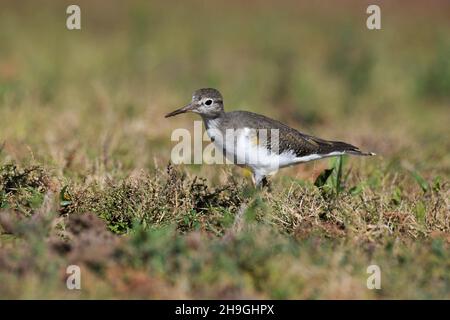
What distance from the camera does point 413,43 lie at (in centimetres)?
1445

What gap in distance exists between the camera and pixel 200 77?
11.8 metres

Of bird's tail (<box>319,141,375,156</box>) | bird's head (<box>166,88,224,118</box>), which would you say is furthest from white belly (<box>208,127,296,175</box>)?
bird's tail (<box>319,141,375,156</box>)

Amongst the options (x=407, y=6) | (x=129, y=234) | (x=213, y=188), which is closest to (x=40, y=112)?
(x=213, y=188)

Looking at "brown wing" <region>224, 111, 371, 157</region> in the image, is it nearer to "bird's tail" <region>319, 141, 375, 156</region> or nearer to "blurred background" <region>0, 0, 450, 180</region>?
"bird's tail" <region>319, 141, 375, 156</region>

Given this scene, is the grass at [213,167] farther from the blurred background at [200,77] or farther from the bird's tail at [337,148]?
the bird's tail at [337,148]

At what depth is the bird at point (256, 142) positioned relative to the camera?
5.99m

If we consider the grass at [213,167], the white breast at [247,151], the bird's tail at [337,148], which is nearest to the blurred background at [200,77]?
the grass at [213,167]

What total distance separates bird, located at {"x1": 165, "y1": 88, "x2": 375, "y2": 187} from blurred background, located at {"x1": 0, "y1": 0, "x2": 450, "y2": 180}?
1.04m

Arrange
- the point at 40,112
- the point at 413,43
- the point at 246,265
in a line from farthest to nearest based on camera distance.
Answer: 1. the point at 413,43
2. the point at 40,112
3. the point at 246,265

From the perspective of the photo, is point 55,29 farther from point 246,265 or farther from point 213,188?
point 246,265

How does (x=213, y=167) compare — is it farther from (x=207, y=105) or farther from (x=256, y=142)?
(x=256, y=142)

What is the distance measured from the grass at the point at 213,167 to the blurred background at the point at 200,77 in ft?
0.12

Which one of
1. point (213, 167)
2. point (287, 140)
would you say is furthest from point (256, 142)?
point (213, 167)

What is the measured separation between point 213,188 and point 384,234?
1671 mm
